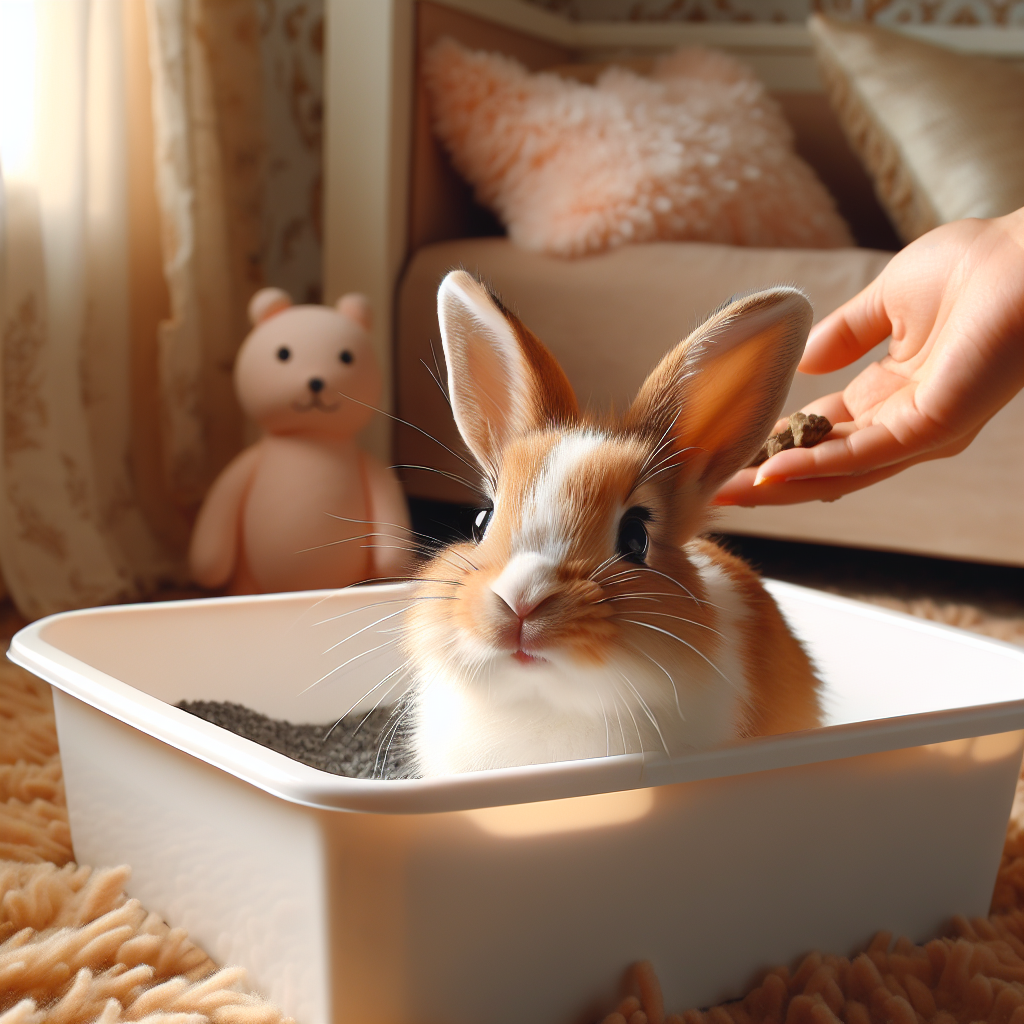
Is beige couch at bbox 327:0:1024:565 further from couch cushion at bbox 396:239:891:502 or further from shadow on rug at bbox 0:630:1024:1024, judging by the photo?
shadow on rug at bbox 0:630:1024:1024

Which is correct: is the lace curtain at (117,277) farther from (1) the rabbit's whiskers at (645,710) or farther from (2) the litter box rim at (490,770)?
(1) the rabbit's whiskers at (645,710)

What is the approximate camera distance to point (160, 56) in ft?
5.57

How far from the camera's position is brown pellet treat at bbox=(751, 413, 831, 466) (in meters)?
0.88

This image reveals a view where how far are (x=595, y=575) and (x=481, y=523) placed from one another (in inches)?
5.4

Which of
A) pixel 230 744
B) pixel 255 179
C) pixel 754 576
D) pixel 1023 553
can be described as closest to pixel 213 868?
pixel 230 744

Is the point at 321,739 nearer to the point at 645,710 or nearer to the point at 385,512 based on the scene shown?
the point at 645,710

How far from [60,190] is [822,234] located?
1.29m

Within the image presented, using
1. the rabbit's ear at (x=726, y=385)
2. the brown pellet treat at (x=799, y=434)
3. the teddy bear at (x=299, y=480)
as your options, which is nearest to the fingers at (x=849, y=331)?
the brown pellet treat at (x=799, y=434)

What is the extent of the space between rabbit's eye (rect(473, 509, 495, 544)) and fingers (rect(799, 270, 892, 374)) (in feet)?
1.23

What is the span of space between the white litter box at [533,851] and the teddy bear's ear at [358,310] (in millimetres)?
861

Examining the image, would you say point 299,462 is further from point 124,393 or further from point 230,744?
point 230,744

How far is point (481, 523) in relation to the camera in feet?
2.56

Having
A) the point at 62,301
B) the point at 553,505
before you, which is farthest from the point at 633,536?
the point at 62,301

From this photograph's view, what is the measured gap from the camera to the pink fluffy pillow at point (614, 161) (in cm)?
180
